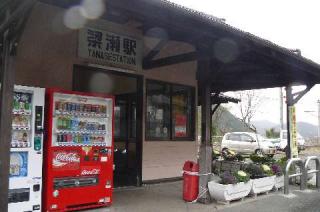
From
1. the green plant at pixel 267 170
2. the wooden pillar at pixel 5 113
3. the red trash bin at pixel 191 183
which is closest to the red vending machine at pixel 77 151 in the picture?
the wooden pillar at pixel 5 113

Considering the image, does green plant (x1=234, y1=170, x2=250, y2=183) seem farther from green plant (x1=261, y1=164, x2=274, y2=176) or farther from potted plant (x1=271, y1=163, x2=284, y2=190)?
potted plant (x1=271, y1=163, x2=284, y2=190)

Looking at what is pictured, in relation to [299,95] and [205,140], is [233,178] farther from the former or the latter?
[299,95]

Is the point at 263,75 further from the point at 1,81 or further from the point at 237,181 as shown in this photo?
the point at 1,81

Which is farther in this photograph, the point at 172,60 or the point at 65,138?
the point at 172,60

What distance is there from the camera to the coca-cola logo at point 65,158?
6504 millimetres

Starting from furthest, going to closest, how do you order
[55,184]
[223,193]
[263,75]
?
[263,75] < [223,193] < [55,184]

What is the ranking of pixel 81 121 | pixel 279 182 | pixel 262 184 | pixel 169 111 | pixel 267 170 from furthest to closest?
pixel 169 111 < pixel 279 182 < pixel 267 170 < pixel 262 184 < pixel 81 121

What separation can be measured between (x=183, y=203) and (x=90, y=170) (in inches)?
84.8

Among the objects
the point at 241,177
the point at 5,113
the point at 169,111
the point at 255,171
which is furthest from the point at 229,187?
the point at 5,113

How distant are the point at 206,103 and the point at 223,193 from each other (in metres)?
1.84

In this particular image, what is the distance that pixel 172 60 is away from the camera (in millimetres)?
8938

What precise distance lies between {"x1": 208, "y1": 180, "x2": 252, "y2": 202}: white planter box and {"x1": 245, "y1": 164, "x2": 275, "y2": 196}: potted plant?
67 centimetres

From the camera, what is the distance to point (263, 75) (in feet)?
38.0

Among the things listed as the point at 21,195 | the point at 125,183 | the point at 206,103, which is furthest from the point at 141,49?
the point at 21,195
